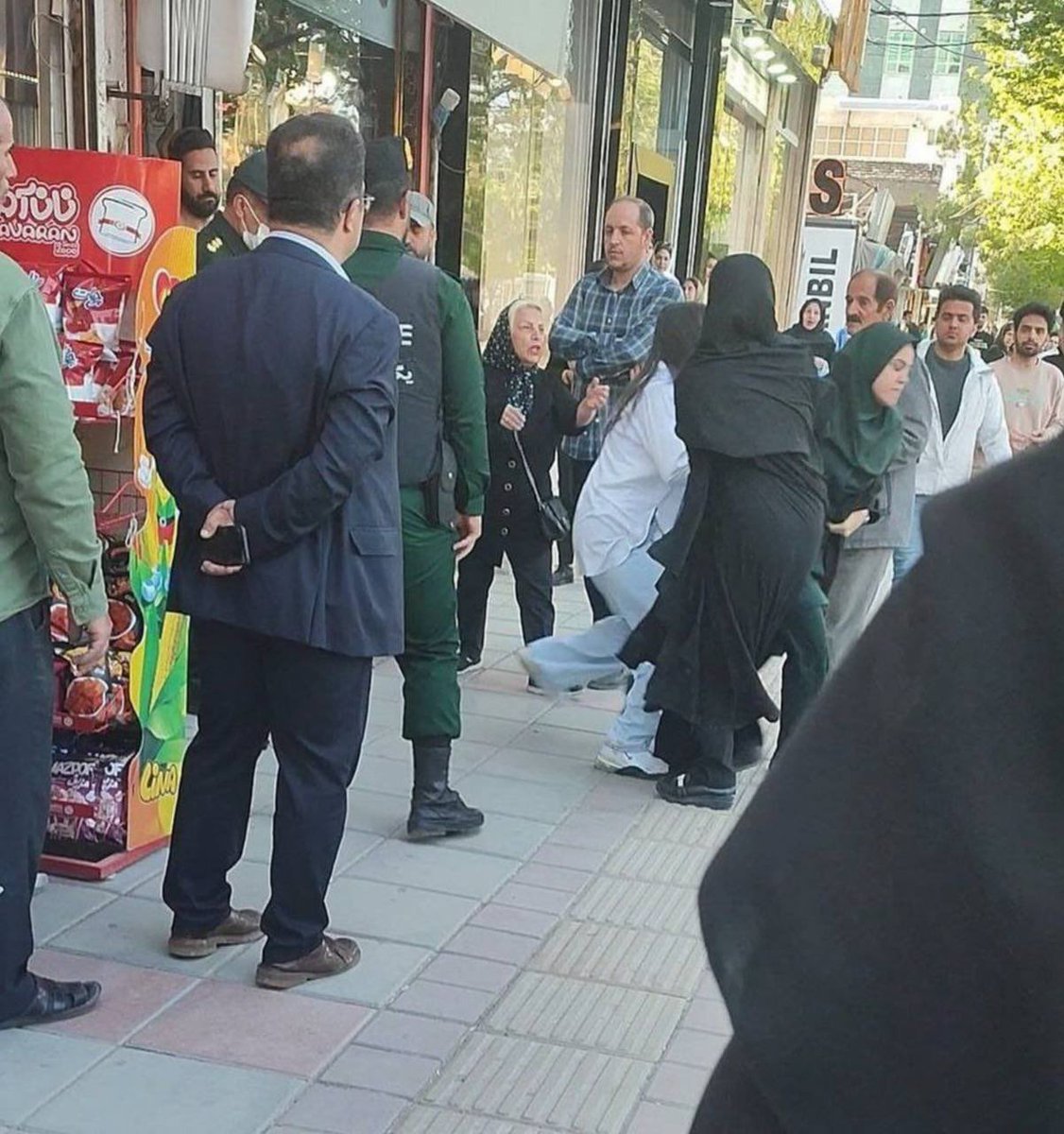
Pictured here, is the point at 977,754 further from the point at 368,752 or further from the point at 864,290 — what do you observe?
the point at 864,290

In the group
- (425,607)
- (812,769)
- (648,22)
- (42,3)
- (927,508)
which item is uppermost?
(648,22)

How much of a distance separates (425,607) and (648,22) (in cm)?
1037

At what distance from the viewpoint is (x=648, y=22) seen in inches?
512

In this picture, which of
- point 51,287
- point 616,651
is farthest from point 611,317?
point 51,287

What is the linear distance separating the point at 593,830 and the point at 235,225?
8.11ft

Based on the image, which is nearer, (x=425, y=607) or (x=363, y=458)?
(x=363, y=458)

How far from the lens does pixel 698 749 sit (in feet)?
16.5

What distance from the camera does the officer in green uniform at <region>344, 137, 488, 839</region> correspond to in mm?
3957

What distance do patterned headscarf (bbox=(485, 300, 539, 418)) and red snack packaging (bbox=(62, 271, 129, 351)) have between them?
9.39ft

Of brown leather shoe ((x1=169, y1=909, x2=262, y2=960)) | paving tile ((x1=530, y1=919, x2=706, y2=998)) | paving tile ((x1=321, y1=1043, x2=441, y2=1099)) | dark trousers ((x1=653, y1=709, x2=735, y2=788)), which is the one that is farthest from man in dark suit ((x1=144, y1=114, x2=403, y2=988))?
dark trousers ((x1=653, y1=709, x2=735, y2=788))

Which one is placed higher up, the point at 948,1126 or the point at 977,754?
the point at 977,754

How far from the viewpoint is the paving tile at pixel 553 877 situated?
4113mm

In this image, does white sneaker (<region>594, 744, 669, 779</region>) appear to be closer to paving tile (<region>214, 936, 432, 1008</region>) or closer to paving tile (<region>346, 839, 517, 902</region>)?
paving tile (<region>346, 839, 517, 902</region>)

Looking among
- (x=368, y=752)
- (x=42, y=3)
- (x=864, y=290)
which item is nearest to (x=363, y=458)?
(x=368, y=752)
